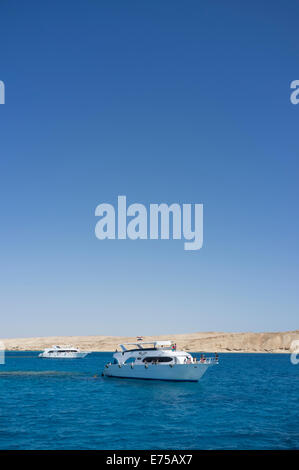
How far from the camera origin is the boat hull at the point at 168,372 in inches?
2635

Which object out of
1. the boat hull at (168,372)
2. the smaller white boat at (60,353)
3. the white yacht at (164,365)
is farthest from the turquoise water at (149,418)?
the smaller white boat at (60,353)

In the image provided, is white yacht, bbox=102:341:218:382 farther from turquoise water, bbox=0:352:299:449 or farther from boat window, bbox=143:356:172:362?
turquoise water, bbox=0:352:299:449

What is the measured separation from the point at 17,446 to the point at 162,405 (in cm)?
2163

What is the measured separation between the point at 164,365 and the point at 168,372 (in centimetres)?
130

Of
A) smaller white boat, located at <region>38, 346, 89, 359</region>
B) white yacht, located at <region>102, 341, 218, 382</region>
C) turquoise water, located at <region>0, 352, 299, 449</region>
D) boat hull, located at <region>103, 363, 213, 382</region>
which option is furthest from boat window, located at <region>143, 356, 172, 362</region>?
smaller white boat, located at <region>38, 346, 89, 359</region>

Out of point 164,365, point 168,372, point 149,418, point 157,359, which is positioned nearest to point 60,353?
point 157,359

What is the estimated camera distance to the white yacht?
6719 centimetres

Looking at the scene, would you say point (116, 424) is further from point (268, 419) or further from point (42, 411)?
point (268, 419)

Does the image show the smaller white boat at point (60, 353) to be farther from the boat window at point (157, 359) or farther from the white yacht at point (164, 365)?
the boat window at point (157, 359)

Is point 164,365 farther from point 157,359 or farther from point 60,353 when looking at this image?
point 60,353

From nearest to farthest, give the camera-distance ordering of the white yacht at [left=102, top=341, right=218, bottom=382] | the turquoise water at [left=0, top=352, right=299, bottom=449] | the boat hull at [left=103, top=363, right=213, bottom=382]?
the turquoise water at [left=0, top=352, right=299, bottom=449], the boat hull at [left=103, top=363, right=213, bottom=382], the white yacht at [left=102, top=341, right=218, bottom=382]

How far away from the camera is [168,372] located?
68.9 m
